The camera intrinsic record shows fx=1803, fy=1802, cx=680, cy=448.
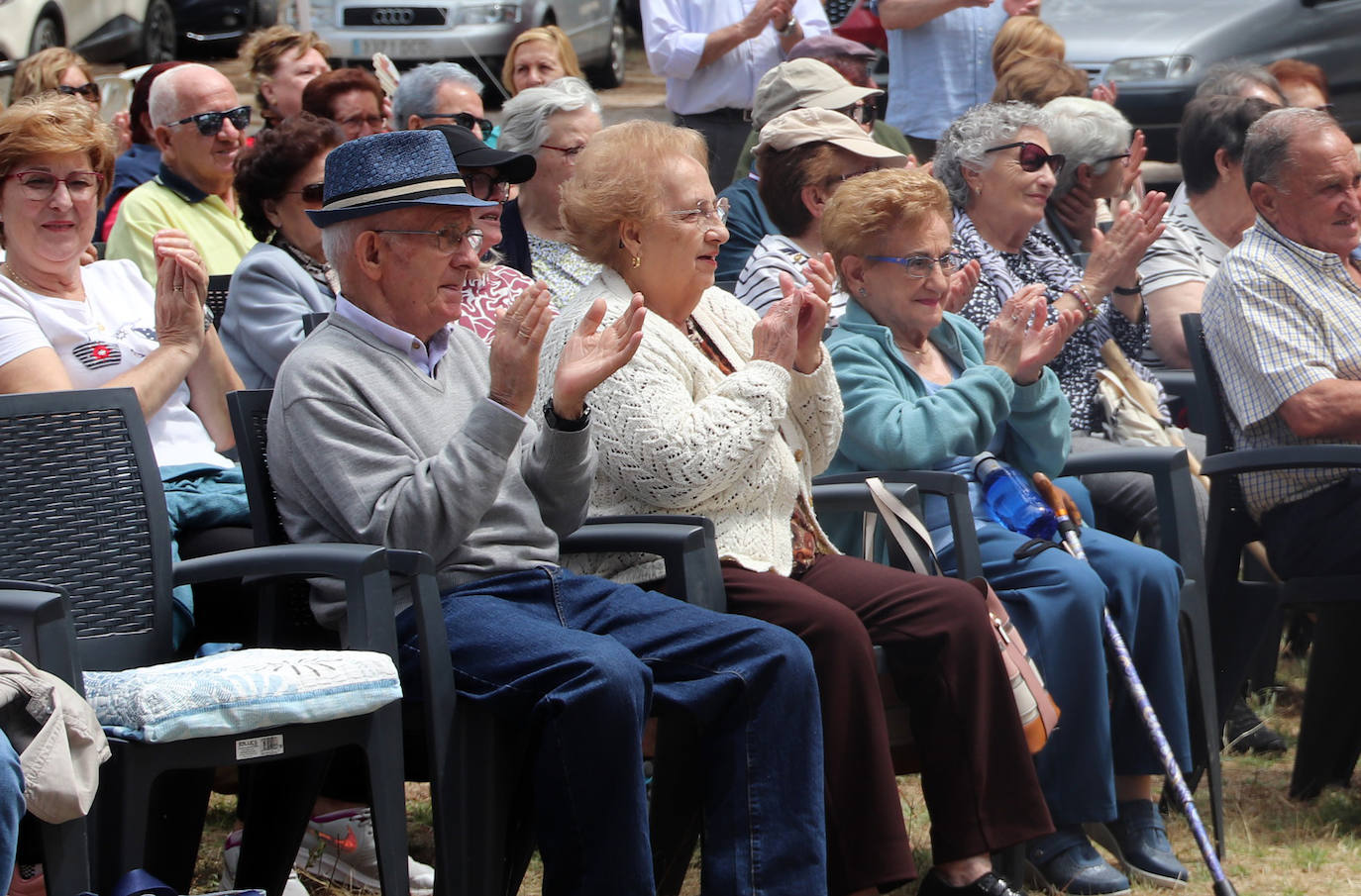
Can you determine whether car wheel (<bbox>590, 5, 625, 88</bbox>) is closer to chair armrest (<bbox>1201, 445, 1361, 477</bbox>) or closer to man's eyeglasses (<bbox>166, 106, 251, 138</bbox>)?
man's eyeglasses (<bbox>166, 106, 251, 138</bbox>)

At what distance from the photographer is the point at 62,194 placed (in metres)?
4.11

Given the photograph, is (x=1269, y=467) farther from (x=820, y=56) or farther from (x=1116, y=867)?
(x=820, y=56)

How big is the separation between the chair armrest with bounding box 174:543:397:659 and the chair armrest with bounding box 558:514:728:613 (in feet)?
1.78

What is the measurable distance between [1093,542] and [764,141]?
1.68 metres

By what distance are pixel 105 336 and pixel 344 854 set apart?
1.32 m

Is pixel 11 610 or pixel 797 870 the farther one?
pixel 797 870

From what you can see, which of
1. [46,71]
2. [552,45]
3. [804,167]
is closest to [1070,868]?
[804,167]

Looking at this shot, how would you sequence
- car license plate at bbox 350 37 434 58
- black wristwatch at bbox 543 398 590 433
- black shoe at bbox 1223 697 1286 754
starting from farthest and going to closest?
1. car license plate at bbox 350 37 434 58
2. black shoe at bbox 1223 697 1286 754
3. black wristwatch at bbox 543 398 590 433

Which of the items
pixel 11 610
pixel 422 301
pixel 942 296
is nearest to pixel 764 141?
pixel 942 296

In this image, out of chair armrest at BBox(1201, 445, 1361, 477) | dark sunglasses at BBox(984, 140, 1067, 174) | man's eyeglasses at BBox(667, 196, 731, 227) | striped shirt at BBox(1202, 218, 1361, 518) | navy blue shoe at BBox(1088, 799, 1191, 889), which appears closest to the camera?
man's eyeglasses at BBox(667, 196, 731, 227)

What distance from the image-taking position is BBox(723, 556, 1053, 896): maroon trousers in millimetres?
3559

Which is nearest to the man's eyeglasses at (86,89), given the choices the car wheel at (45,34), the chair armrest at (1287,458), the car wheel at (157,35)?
the chair armrest at (1287,458)

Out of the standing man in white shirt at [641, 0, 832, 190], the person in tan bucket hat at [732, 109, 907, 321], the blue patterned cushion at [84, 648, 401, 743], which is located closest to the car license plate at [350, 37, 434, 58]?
the standing man in white shirt at [641, 0, 832, 190]

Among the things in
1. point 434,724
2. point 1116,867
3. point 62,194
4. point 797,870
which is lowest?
point 1116,867
